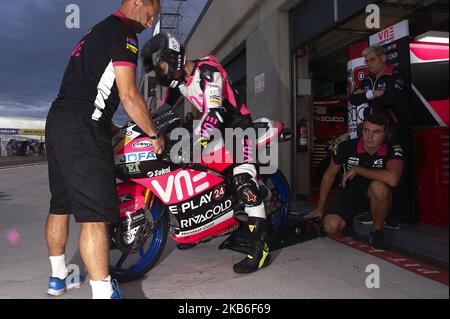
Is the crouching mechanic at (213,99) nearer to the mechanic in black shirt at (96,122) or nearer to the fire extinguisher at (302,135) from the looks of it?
the mechanic in black shirt at (96,122)

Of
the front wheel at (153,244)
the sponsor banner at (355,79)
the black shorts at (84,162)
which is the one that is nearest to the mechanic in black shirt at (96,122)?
the black shorts at (84,162)

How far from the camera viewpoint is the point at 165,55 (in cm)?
290

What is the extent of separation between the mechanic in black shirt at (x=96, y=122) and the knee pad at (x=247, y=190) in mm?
839

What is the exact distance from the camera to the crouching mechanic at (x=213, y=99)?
291 centimetres

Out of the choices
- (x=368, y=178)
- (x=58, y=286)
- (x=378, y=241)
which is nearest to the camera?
(x=58, y=286)

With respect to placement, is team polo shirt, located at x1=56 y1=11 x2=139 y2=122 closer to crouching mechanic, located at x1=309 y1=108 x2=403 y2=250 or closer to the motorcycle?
the motorcycle

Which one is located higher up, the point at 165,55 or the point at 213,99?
the point at 165,55

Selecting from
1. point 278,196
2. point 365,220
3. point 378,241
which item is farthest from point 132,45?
point 365,220

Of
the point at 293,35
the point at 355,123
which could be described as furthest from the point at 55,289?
the point at 293,35

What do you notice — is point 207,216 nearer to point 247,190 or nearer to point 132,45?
point 247,190

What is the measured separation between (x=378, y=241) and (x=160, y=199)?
6.74 ft

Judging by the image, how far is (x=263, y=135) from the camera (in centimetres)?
357

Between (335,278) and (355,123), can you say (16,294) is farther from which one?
(355,123)

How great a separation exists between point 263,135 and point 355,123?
7.80ft
